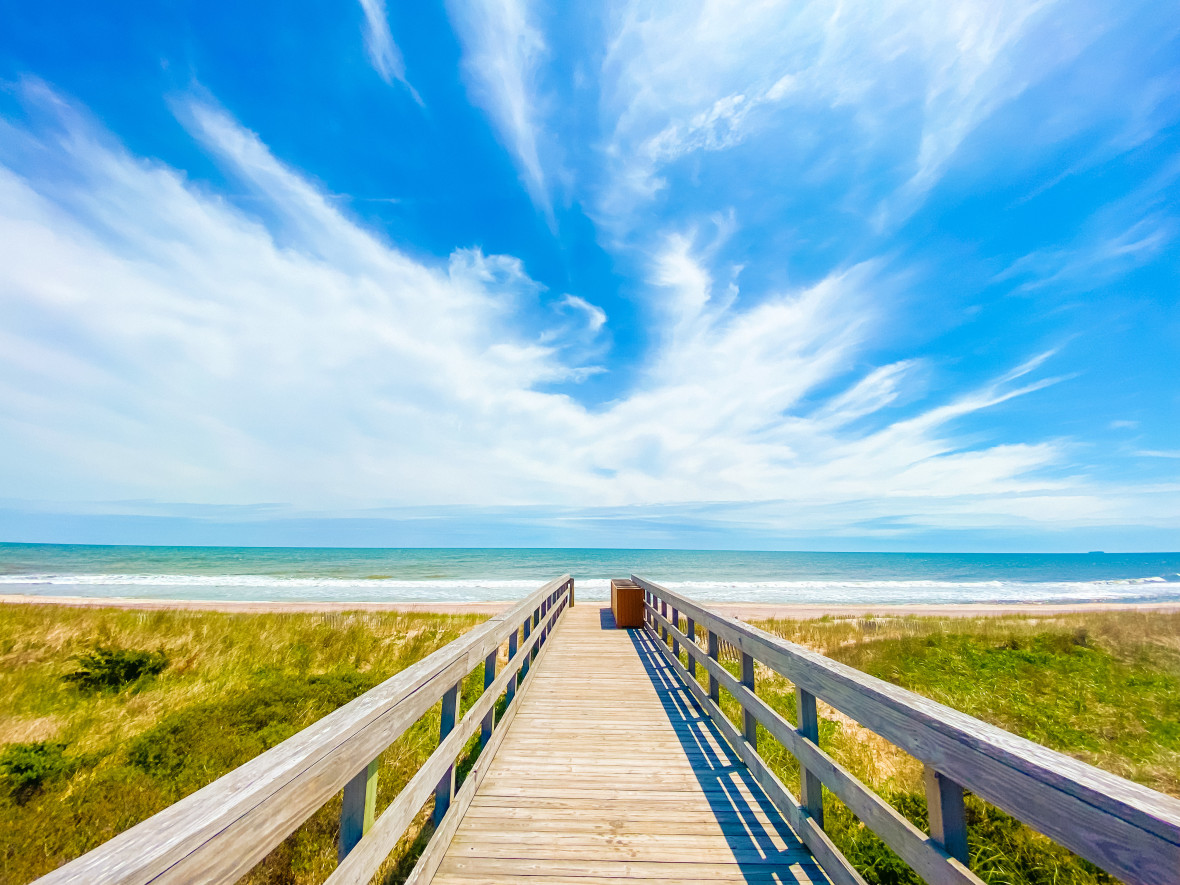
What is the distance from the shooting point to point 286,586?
113 ft

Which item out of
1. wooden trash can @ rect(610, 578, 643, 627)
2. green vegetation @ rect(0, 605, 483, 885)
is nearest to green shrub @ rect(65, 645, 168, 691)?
green vegetation @ rect(0, 605, 483, 885)

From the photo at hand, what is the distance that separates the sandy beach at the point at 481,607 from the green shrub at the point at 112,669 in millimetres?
11037

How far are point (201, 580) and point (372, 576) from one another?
11.7 m

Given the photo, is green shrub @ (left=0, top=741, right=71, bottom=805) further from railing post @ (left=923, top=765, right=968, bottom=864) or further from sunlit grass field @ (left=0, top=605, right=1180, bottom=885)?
railing post @ (left=923, top=765, right=968, bottom=864)

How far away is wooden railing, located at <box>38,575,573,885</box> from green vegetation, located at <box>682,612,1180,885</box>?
2886 mm

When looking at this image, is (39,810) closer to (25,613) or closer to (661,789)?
(661,789)

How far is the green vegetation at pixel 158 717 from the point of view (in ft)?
13.2

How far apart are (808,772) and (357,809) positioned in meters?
2.37

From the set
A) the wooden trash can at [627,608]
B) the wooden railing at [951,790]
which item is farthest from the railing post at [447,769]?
the wooden trash can at [627,608]

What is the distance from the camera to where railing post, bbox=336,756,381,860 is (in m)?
1.89

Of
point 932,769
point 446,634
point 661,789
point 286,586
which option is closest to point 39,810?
point 661,789

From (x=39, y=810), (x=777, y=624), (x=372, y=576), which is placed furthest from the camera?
(x=372, y=576)

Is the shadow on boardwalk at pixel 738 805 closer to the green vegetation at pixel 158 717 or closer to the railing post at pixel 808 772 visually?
the railing post at pixel 808 772

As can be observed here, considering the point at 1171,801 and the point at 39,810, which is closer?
the point at 1171,801
